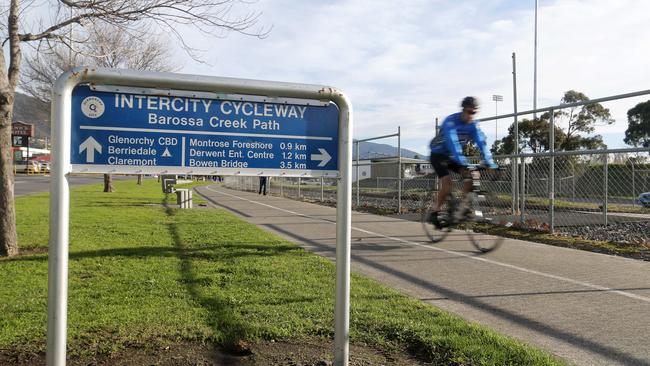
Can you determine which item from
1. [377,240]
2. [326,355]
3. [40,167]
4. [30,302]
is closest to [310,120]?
[326,355]

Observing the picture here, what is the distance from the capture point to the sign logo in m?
2.75

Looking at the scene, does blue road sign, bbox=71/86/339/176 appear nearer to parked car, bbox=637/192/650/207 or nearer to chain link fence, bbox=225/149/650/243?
chain link fence, bbox=225/149/650/243

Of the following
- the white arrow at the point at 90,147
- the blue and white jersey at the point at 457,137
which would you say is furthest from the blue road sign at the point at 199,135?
the blue and white jersey at the point at 457,137

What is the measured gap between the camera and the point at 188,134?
290cm

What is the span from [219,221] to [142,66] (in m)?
11.5

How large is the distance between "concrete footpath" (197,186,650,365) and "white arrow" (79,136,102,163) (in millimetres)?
3295

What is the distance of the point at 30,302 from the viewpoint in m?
4.65

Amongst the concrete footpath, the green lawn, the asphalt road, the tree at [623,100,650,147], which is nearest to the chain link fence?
the concrete footpath

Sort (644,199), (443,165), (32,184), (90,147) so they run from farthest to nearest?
1. (32,184)
2. (644,199)
3. (443,165)
4. (90,147)

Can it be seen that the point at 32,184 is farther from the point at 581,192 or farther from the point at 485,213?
the point at 485,213

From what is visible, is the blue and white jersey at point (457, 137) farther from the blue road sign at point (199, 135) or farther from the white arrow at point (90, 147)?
the white arrow at point (90, 147)

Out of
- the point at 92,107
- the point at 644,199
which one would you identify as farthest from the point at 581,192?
the point at 92,107

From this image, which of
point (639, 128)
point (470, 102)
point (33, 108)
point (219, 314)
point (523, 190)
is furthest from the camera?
point (639, 128)

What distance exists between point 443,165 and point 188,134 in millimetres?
3825
